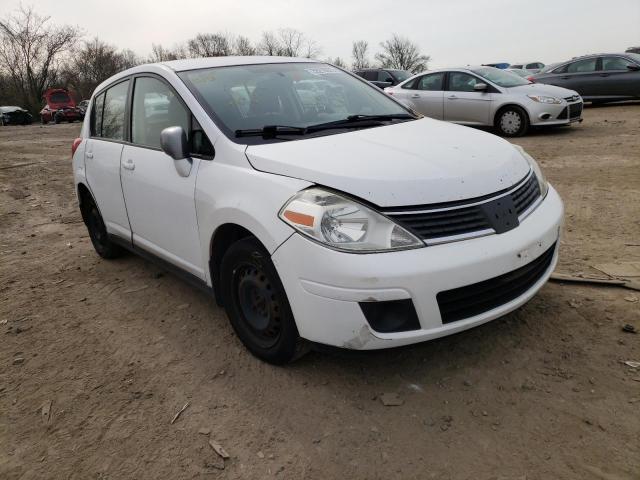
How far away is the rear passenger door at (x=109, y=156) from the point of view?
404 cm

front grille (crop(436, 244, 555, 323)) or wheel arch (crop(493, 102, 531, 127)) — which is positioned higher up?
wheel arch (crop(493, 102, 531, 127))

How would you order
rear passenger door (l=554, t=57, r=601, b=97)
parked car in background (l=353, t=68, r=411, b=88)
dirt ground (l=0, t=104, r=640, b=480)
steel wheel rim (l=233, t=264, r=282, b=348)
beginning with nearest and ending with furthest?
dirt ground (l=0, t=104, r=640, b=480), steel wheel rim (l=233, t=264, r=282, b=348), rear passenger door (l=554, t=57, r=601, b=97), parked car in background (l=353, t=68, r=411, b=88)

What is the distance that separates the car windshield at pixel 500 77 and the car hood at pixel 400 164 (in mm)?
8309

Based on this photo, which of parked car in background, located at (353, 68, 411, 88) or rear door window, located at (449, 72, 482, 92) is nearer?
rear door window, located at (449, 72, 482, 92)

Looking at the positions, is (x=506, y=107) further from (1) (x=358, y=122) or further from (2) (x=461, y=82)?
(1) (x=358, y=122)

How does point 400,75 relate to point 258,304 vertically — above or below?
above

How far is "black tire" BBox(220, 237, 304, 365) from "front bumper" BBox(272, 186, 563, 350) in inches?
4.7

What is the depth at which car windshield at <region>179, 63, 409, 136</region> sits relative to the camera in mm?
3133

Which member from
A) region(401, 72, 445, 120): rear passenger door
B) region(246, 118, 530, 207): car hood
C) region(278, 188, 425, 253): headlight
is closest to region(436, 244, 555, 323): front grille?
region(278, 188, 425, 253): headlight

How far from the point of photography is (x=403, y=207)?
7.71 ft

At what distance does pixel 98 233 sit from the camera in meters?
4.89

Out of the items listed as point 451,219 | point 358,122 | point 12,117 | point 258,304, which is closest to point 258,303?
point 258,304

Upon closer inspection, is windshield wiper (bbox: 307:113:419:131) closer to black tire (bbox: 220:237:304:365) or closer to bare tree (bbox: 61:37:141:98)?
black tire (bbox: 220:237:304:365)

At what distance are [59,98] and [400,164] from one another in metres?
35.2
